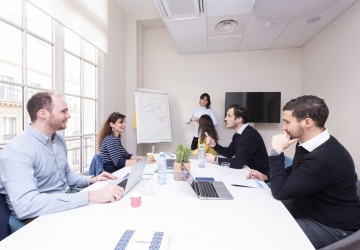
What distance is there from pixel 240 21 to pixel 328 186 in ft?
8.96

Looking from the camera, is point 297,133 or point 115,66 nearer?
point 297,133

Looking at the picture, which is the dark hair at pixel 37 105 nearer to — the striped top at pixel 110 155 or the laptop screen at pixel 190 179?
the striped top at pixel 110 155

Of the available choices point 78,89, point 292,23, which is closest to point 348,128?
point 292,23

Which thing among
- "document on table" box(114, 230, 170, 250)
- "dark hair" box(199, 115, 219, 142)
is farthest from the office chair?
"dark hair" box(199, 115, 219, 142)

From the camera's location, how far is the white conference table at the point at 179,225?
771 mm

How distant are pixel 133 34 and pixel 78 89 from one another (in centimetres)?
185

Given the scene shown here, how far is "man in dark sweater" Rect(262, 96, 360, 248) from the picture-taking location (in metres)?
1.06

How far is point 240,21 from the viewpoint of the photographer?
3.06 metres

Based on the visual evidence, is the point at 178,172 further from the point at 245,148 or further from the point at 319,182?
the point at 319,182

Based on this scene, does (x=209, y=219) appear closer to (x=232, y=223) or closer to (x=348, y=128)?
(x=232, y=223)

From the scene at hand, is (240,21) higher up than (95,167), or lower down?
higher up

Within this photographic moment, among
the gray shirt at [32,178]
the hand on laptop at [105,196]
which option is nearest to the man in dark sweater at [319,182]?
the hand on laptop at [105,196]

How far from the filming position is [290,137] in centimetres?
133

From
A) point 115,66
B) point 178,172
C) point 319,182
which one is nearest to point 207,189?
point 178,172
